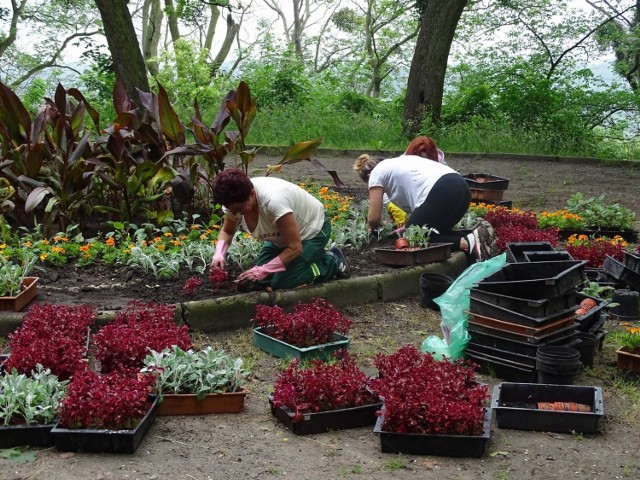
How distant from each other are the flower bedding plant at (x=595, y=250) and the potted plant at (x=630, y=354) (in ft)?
7.55

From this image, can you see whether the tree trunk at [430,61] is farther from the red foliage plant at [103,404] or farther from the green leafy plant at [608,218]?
the red foliage plant at [103,404]

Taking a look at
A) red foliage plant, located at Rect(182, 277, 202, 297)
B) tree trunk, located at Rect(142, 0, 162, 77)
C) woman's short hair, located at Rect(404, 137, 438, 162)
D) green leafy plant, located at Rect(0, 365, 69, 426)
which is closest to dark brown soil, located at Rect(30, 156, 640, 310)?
red foliage plant, located at Rect(182, 277, 202, 297)

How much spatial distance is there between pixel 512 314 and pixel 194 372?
207 cm

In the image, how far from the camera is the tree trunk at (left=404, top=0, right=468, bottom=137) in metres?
17.1

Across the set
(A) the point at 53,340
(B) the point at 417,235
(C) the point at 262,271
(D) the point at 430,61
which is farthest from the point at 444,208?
(D) the point at 430,61

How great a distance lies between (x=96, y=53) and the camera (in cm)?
1870

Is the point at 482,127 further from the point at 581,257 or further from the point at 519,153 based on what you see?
the point at 581,257

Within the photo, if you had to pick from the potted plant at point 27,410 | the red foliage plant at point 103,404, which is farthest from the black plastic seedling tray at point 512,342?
the potted plant at point 27,410

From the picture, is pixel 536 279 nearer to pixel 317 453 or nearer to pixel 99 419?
pixel 317 453

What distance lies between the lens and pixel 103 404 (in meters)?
4.07

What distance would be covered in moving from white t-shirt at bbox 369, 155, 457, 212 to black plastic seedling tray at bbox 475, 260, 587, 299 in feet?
7.26

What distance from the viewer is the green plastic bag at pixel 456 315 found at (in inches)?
221

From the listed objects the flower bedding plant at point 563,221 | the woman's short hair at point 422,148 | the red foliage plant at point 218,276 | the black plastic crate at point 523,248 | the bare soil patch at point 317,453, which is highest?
the woman's short hair at point 422,148

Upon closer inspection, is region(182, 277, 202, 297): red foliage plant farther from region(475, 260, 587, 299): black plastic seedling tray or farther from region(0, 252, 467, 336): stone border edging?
region(475, 260, 587, 299): black plastic seedling tray
